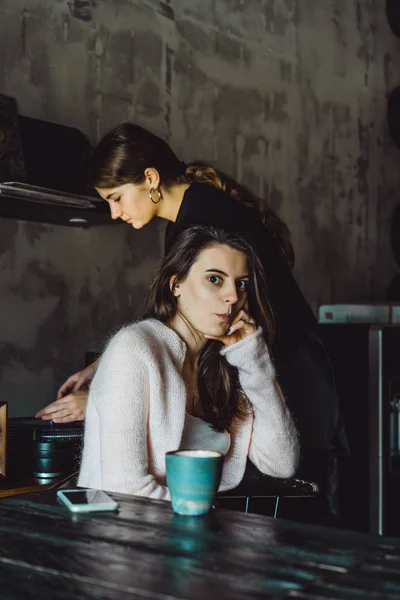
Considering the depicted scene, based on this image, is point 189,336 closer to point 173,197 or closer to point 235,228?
point 235,228

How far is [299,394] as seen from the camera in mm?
2357

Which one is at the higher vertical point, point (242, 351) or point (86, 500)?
point (242, 351)

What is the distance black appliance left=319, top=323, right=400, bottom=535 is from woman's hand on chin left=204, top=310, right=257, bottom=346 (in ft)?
5.62

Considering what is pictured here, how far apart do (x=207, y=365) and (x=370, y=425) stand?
1757 millimetres

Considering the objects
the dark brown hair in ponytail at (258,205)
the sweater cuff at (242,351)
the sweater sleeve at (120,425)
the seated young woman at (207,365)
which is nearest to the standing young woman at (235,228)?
the dark brown hair in ponytail at (258,205)

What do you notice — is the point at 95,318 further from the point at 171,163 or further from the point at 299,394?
the point at 299,394

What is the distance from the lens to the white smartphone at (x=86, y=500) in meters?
1.22

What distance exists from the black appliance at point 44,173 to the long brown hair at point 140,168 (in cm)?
11

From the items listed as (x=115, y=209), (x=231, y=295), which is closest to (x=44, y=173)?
(x=115, y=209)

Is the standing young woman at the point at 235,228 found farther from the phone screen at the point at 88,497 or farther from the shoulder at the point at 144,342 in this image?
the phone screen at the point at 88,497

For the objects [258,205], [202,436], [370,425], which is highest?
[258,205]

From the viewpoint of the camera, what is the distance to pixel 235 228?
7.04 feet

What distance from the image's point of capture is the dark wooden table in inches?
34.9

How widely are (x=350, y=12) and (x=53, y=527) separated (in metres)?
3.90
